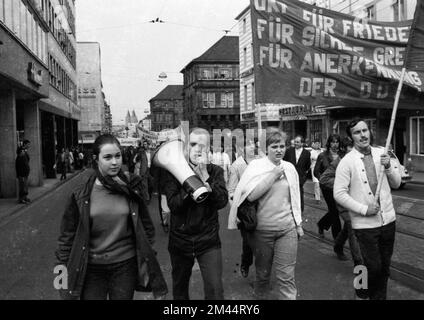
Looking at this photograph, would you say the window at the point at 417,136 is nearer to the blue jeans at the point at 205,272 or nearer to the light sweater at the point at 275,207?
the light sweater at the point at 275,207

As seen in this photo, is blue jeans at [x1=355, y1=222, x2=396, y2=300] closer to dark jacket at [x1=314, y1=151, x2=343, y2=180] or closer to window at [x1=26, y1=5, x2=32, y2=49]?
dark jacket at [x1=314, y1=151, x2=343, y2=180]

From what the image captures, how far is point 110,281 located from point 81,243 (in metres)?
0.36

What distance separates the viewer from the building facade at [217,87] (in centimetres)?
7300

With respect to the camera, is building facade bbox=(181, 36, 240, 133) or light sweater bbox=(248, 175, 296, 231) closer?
light sweater bbox=(248, 175, 296, 231)

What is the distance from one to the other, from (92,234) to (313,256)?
13.8 ft

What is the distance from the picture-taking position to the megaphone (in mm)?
3615

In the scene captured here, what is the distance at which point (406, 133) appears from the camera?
82.7 ft

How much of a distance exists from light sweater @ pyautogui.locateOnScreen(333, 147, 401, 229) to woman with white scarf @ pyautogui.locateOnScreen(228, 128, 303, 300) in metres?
0.44

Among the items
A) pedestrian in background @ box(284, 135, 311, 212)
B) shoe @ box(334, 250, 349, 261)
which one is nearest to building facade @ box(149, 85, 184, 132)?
pedestrian in background @ box(284, 135, 311, 212)

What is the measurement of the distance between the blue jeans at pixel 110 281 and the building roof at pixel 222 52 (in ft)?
232

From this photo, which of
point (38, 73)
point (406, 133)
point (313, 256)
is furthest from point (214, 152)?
point (406, 133)

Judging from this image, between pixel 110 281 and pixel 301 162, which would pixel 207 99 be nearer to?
pixel 301 162

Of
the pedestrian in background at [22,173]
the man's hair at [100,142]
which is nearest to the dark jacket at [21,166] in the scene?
the pedestrian in background at [22,173]
